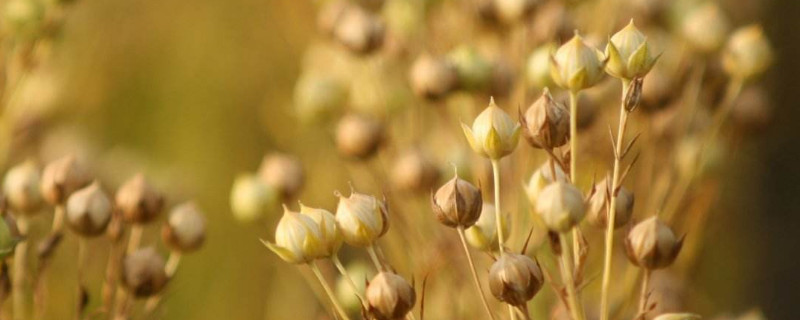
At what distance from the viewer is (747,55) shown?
0.69 meters

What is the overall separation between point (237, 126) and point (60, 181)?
27.8 inches

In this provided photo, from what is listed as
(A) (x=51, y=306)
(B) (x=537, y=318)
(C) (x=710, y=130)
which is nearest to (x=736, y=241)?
(C) (x=710, y=130)

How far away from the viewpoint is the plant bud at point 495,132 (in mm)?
473

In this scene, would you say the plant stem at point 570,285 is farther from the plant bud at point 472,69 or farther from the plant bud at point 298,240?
the plant bud at point 472,69

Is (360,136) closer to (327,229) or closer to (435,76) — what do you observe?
(435,76)

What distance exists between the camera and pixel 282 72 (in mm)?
1303

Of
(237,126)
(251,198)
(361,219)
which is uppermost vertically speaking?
(361,219)

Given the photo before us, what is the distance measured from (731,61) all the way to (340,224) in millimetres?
346

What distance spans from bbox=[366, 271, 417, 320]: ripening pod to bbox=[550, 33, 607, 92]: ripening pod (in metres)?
0.11

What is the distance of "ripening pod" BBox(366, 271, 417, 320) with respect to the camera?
1.51 ft

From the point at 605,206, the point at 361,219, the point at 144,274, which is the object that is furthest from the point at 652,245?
the point at 144,274

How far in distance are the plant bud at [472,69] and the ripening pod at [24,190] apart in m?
0.25

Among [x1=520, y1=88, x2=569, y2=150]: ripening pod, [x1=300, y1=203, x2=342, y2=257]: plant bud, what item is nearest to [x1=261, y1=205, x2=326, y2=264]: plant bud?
[x1=300, y1=203, x2=342, y2=257]: plant bud

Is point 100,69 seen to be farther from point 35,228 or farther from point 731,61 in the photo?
point 731,61
